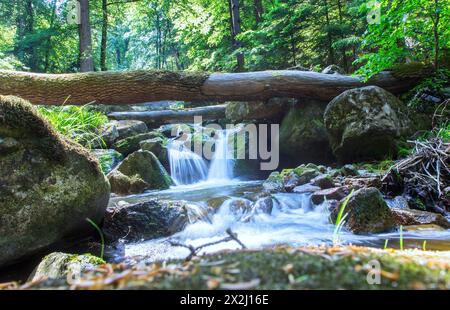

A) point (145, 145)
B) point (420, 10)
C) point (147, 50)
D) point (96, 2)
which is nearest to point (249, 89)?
point (145, 145)

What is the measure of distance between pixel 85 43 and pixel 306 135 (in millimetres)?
8448

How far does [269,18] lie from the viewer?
38.7ft

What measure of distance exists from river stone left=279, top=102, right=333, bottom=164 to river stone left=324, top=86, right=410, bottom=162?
1.14 meters

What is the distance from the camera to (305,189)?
6102 mm

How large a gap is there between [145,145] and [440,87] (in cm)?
760

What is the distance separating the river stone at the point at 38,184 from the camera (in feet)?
10.1

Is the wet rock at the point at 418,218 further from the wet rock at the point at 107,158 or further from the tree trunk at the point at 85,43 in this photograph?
the tree trunk at the point at 85,43

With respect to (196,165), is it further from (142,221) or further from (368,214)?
(368,214)

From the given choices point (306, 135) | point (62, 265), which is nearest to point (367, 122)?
point (306, 135)

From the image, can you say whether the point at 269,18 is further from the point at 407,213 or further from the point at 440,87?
the point at 407,213

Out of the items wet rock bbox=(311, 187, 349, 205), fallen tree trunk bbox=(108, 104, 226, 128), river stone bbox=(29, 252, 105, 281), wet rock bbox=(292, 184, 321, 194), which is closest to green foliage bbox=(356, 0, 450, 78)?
wet rock bbox=(292, 184, 321, 194)

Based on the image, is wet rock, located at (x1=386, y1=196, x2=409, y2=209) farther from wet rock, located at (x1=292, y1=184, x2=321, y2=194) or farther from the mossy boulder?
the mossy boulder
